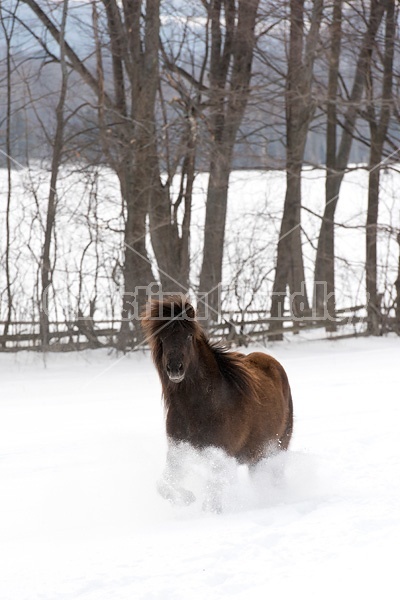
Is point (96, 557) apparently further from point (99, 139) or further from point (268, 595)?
point (99, 139)

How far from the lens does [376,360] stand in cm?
1271

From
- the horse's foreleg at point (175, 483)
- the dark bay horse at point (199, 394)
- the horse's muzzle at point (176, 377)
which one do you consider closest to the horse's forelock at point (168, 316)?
the dark bay horse at point (199, 394)

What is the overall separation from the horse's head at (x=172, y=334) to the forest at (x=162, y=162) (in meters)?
6.91

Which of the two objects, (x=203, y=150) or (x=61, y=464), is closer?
(x=61, y=464)

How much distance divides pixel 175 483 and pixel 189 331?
Result: 106cm

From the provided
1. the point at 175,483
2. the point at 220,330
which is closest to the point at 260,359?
the point at 175,483

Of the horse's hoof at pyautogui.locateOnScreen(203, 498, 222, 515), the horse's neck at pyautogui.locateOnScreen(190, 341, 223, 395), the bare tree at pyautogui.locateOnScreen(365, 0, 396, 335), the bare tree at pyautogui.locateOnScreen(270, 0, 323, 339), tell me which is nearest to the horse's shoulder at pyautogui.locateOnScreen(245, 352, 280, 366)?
the horse's neck at pyautogui.locateOnScreen(190, 341, 223, 395)

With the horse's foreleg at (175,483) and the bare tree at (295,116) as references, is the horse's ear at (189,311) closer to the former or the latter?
the horse's foreleg at (175,483)

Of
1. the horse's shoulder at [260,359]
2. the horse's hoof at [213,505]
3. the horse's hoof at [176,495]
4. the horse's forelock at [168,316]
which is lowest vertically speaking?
the horse's hoof at [213,505]

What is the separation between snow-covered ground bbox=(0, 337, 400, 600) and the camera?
3357mm

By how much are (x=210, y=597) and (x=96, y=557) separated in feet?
2.66

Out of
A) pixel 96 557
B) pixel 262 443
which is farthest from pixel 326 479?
pixel 96 557

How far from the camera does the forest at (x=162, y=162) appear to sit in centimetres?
1298

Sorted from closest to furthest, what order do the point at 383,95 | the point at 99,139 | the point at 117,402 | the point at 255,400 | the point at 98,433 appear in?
1. the point at 255,400
2. the point at 98,433
3. the point at 117,402
4. the point at 99,139
5. the point at 383,95
